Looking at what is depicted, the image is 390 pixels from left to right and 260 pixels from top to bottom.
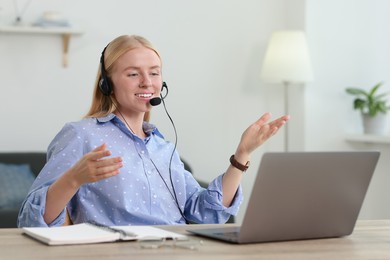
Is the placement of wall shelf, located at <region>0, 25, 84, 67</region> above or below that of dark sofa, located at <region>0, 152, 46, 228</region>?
above

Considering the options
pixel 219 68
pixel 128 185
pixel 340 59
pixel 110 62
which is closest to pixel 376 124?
pixel 340 59

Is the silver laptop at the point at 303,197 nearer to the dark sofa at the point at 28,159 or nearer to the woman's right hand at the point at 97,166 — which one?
the woman's right hand at the point at 97,166

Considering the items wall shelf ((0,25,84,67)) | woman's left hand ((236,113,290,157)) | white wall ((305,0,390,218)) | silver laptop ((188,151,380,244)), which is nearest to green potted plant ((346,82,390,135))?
white wall ((305,0,390,218))

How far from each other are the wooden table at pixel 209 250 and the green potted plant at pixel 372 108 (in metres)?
3.00

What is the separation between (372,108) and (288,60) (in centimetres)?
58

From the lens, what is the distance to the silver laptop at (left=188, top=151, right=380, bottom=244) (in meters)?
1.67

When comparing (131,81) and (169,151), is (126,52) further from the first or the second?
(169,151)

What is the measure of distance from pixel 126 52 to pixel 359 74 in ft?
9.35

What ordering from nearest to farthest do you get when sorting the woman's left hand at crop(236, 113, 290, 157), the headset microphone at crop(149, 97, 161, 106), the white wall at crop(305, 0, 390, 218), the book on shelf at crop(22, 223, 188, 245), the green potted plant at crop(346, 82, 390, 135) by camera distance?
the book on shelf at crop(22, 223, 188, 245), the woman's left hand at crop(236, 113, 290, 157), the headset microphone at crop(149, 97, 161, 106), the green potted plant at crop(346, 82, 390, 135), the white wall at crop(305, 0, 390, 218)

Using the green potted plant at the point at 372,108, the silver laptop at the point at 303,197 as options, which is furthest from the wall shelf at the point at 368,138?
the silver laptop at the point at 303,197

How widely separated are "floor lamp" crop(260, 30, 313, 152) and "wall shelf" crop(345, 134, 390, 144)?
18.6 inches

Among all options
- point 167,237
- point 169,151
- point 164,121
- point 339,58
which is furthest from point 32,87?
point 167,237

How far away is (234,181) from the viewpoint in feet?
7.43

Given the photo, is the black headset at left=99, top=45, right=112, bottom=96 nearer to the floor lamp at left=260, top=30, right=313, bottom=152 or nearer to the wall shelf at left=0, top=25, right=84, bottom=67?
the wall shelf at left=0, top=25, right=84, bottom=67
